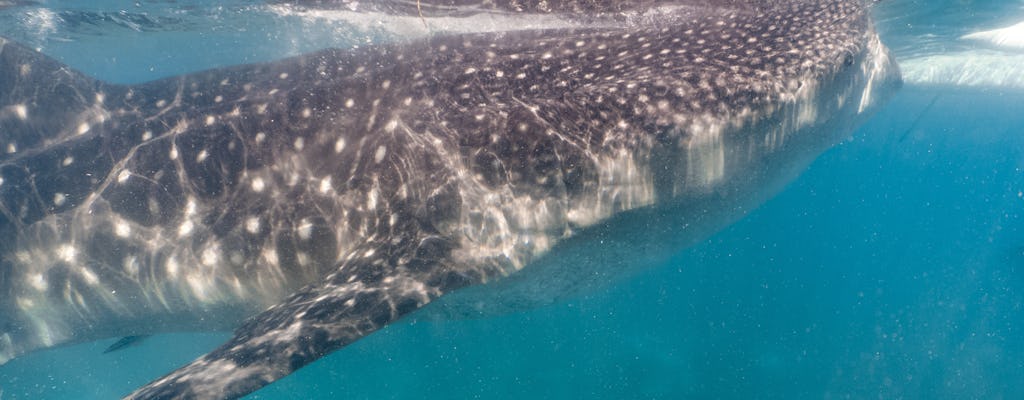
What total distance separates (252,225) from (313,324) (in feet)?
6.29

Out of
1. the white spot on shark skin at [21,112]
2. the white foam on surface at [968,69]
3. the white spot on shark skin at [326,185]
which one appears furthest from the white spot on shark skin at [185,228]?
the white foam on surface at [968,69]

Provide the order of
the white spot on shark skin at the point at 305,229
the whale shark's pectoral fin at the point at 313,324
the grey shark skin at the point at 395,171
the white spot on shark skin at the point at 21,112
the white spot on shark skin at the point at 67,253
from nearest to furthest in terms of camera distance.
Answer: the whale shark's pectoral fin at the point at 313,324 → the grey shark skin at the point at 395,171 → the white spot on shark skin at the point at 305,229 → the white spot on shark skin at the point at 67,253 → the white spot on shark skin at the point at 21,112

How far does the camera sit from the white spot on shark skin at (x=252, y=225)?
16.6ft

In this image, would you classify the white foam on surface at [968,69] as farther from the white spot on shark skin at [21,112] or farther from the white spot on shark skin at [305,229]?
the white spot on shark skin at [21,112]

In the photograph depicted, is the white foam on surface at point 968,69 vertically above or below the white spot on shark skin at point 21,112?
below

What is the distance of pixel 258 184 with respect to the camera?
17.2ft

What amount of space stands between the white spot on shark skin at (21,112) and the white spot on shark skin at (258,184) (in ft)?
11.4

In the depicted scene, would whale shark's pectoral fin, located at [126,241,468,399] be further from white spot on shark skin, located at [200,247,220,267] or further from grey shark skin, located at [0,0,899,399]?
white spot on shark skin, located at [200,247,220,267]

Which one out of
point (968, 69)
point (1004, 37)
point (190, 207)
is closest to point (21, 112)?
point (190, 207)

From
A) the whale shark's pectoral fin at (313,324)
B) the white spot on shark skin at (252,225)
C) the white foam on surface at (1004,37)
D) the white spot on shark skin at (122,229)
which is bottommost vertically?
the white foam on surface at (1004,37)

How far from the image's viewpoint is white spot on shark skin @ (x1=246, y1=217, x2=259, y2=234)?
16.6 ft

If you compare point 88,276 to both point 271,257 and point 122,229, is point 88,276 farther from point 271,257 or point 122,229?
point 271,257

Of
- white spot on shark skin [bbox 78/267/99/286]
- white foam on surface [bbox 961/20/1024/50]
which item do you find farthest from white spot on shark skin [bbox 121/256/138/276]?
white foam on surface [bbox 961/20/1024/50]

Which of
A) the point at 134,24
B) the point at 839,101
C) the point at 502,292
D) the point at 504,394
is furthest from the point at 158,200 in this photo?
the point at 134,24
